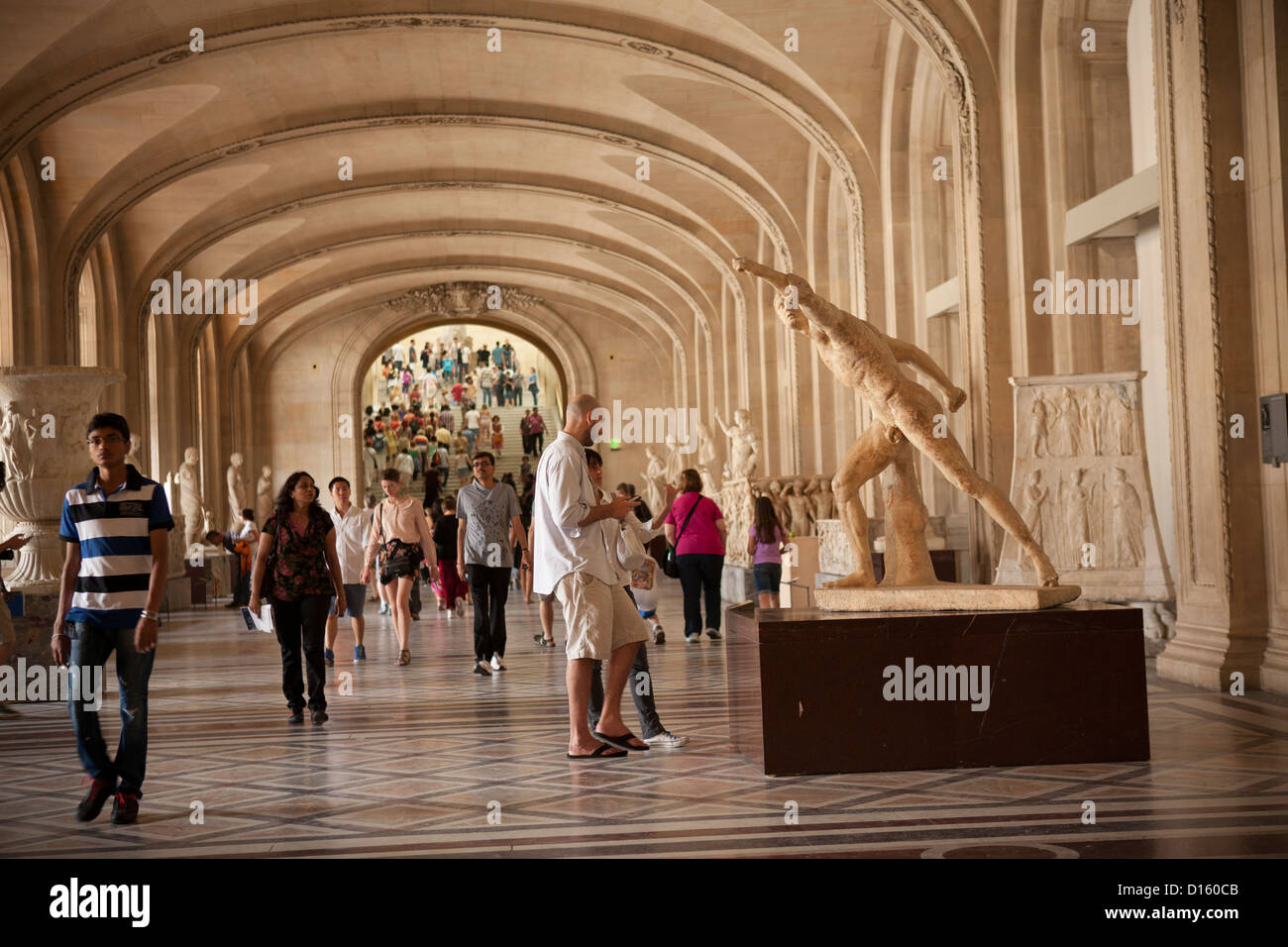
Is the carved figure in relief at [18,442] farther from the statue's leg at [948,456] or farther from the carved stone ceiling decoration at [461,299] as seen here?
the carved stone ceiling decoration at [461,299]

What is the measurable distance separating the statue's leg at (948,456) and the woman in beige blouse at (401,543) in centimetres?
534

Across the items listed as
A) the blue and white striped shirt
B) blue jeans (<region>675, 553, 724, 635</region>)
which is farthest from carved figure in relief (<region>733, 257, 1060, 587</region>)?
blue jeans (<region>675, 553, 724, 635</region>)

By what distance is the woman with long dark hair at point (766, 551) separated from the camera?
1144 cm

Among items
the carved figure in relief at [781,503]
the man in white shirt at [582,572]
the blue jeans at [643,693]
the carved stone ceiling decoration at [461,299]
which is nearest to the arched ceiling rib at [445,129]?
the carved figure in relief at [781,503]

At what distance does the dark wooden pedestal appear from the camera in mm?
5180

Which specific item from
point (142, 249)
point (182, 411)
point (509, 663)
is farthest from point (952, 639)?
point (182, 411)

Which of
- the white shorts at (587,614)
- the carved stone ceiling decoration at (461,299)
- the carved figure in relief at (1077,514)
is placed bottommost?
the white shorts at (587,614)

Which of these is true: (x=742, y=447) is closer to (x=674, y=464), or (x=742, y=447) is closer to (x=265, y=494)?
(x=674, y=464)

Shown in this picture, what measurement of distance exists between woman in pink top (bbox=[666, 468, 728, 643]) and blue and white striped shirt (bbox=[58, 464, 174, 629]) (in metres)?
6.72

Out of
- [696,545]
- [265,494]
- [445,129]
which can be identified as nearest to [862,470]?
[696,545]

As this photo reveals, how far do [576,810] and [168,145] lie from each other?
15398 millimetres

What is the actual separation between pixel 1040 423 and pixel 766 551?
2886mm

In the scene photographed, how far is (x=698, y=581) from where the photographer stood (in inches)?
464
